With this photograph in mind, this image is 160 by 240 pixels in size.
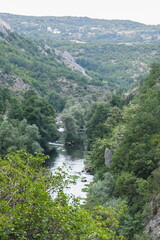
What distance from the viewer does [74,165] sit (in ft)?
236

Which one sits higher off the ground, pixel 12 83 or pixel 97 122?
pixel 97 122

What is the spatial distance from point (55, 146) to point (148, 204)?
58171mm

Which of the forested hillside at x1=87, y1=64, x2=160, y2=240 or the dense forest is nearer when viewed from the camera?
the dense forest

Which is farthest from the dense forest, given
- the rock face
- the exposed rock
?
the exposed rock

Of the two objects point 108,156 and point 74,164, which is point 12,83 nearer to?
point 74,164

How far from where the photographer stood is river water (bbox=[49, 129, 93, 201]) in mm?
56569

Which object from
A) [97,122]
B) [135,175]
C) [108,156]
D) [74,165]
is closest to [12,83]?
[97,122]

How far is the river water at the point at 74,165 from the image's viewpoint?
56.6 meters

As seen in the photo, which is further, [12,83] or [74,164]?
[12,83]

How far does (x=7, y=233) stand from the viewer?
55.1ft

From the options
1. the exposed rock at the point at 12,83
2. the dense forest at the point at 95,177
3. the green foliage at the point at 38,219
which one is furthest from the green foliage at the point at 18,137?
the exposed rock at the point at 12,83

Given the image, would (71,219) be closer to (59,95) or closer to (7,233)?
(7,233)

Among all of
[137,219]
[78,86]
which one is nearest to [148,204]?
[137,219]

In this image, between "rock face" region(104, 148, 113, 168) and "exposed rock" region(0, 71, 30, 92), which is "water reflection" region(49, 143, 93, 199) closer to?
"rock face" region(104, 148, 113, 168)
